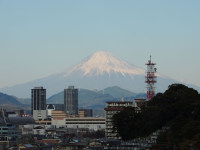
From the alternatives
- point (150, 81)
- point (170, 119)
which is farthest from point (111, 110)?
point (170, 119)

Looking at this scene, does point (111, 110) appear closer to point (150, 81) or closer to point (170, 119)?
point (150, 81)

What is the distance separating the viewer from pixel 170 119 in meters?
125

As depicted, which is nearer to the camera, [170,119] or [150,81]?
[170,119]

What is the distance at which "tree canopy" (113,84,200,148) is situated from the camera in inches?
4241

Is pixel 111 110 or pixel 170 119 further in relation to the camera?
pixel 111 110

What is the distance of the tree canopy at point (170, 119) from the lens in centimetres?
10772

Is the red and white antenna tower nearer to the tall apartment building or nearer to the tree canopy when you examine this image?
the tall apartment building

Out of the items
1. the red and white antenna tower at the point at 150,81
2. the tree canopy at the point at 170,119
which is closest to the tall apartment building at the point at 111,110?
the red and white antenna tower at the point at 150,81

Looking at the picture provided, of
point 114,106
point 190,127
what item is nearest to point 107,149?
point 190,127

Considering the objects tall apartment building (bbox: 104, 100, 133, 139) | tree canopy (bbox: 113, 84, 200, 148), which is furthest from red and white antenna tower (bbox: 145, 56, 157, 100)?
tree canopy (bbox: 113, 84, 200, 148)

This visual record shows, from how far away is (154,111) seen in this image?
12494 cm

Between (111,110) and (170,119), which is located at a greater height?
(111,110)

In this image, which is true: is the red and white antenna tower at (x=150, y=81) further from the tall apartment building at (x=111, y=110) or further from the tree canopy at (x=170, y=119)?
the tree canopy at (x=170, y=119)

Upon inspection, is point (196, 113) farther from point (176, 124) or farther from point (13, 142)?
point (13, 142)
